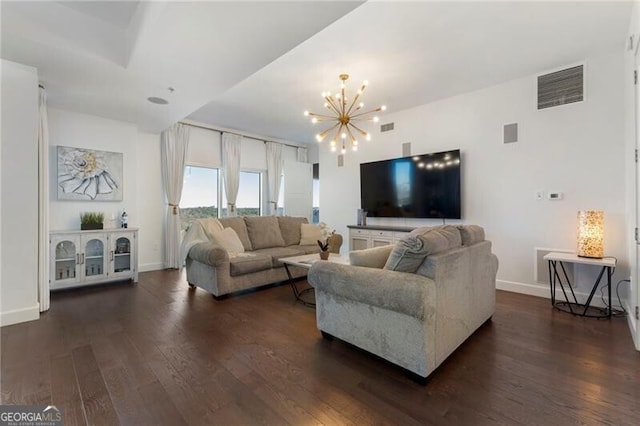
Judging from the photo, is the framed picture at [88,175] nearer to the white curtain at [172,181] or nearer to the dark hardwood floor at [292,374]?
the white curtain at [172,181]

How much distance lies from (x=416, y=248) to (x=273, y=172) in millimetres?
5266

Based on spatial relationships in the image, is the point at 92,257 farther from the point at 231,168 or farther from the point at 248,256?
the point at 231,168

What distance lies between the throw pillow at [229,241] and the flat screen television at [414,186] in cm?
247

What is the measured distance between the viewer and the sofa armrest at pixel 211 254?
3.38 m

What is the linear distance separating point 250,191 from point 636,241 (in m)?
5.95

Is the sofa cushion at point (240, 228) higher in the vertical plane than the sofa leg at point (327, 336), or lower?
higher

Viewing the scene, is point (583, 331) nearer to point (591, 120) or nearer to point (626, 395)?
point (626, 395)

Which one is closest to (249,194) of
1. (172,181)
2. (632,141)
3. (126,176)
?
(172,181)

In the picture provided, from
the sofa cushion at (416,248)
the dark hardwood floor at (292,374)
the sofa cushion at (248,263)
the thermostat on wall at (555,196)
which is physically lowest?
the dark hardwood floor at (292,374)

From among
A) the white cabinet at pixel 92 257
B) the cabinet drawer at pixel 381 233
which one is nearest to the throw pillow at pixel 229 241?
the white cabinet at pixel 92 257

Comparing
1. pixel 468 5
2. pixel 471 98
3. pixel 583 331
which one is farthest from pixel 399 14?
A: pixel 583 331

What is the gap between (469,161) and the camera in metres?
4.19

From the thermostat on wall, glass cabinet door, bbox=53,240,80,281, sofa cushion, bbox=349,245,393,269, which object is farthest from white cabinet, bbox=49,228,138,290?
the thermostat on wall

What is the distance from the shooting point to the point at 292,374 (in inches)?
75.1
